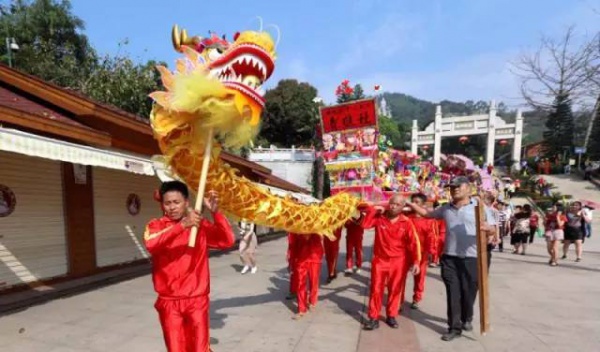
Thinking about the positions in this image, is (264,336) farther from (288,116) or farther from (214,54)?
(288,116)

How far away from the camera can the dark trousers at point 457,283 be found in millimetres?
4336

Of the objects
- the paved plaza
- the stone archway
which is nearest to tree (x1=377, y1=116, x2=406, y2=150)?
the stone archway

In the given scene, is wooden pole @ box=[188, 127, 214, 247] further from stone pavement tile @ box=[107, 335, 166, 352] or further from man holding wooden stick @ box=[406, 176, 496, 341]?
man holding wooden stick @ box=[406, 176, 496, 341]

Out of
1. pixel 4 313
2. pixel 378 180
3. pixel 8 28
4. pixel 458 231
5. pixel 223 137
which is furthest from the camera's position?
pixel 8 28

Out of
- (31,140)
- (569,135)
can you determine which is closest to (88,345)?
(31,140)

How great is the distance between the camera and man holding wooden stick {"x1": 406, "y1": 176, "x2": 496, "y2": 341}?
4336 mm

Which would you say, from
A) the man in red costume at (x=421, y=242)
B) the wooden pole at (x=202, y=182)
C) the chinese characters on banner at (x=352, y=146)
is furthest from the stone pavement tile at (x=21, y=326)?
the man in red costume at (x=421, y=242)

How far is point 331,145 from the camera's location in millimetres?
6082

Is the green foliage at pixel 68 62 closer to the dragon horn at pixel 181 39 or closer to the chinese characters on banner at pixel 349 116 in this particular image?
the chinese characters on banner at pixel 349 116

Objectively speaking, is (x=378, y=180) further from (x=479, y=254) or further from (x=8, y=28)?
(x=8, y=28)

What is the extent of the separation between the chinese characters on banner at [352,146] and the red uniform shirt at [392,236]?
89 cm

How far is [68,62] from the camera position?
56.1 ft

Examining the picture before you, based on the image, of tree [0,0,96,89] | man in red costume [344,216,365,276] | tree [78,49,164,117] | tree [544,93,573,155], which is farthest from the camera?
tree [544,93,573,155]

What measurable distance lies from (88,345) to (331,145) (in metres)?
3.97
